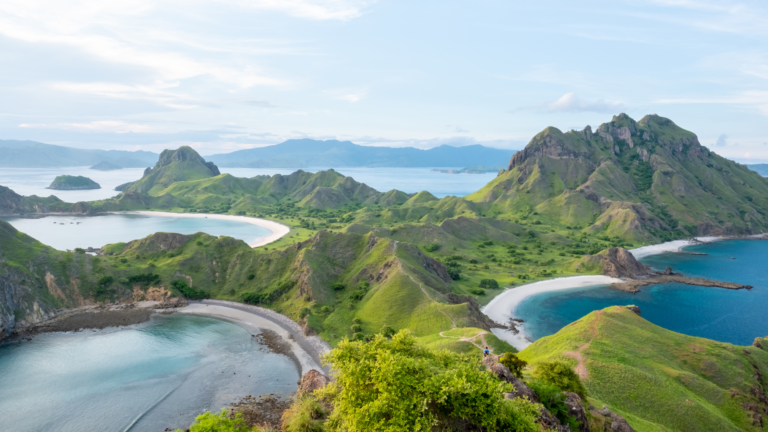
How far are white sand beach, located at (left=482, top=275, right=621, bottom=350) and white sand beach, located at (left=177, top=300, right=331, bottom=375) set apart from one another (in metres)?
45.8

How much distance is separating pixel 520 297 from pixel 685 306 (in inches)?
2119

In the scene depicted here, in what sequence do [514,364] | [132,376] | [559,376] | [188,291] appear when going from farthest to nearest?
[188,291] → [132,376] → [559,376] → [514,364]

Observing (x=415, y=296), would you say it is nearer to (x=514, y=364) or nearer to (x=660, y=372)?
(x=660, y=372)

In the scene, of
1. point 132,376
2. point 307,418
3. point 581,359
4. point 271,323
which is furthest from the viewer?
point 271,323

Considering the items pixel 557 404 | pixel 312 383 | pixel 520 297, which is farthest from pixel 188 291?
pixel 557 404

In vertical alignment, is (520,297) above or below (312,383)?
below

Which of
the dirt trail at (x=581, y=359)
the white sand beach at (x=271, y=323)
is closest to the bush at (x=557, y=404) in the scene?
the dirt trail at (x=581, y=359)

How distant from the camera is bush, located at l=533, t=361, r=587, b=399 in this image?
1747 inches

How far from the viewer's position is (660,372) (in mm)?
60750

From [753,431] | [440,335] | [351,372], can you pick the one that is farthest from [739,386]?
[351,372]

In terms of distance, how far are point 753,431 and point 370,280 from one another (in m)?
79.0

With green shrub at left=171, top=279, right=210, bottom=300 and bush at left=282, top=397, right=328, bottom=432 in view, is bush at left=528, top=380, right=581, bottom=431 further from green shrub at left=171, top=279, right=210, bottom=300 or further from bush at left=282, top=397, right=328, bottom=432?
green shrub at left=171, top=279, right=210, bottom=300

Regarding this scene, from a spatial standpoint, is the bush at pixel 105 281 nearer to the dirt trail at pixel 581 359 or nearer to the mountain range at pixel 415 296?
the mountain range at pixel 415 296

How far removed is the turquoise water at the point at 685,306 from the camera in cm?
10469
